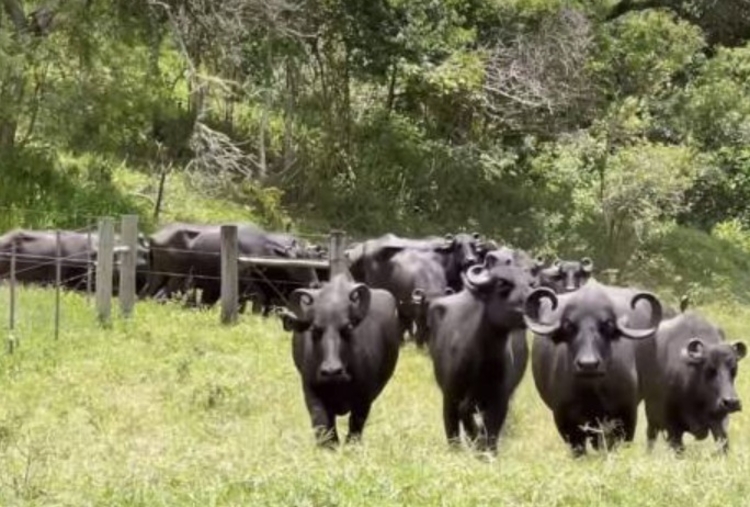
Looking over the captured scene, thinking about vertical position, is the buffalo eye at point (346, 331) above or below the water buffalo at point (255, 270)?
above

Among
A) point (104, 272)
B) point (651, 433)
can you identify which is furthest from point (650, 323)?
point (104, 272)

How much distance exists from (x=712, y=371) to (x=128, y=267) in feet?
25.8

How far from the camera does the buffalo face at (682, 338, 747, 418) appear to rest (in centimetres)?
1105

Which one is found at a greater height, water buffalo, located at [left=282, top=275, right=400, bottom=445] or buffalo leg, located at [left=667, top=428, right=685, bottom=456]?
water buffalo, located at [left=282, top=275, right=400, bottom=445]

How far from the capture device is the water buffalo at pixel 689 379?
36.4 ft

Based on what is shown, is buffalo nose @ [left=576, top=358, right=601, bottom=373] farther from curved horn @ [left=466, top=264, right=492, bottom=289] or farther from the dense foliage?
the dense foliage

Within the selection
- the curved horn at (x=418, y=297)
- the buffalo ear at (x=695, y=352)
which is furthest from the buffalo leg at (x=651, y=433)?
the curved horn at (x=418, y=297)

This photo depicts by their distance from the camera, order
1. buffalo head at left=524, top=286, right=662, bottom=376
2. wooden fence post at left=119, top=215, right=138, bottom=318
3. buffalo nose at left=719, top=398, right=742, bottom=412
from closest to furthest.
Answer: buffalo head at left=524, top=286, right=662, bottom=376
buffalo nose at left=719, top=398, right=742, bottom=412
wooden fence post at left=119, top=215, right=138, bottom=318

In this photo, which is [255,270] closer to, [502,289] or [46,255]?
[46,255]

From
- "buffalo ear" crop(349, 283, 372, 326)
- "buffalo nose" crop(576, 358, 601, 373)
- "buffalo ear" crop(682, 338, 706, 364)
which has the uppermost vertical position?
"buffalo ear" crop(349, 283, 372, 326)

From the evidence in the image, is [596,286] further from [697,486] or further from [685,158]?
[685,158]

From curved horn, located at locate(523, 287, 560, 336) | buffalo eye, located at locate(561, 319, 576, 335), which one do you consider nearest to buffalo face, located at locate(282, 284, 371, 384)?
curved horn, located at locate(523, 287, 560, 336)

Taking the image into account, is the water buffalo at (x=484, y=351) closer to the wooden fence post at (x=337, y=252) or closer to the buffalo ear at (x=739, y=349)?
the buffalo ear at (x=739, y=349)

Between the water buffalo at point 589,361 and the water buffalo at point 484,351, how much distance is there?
1.00 ft
